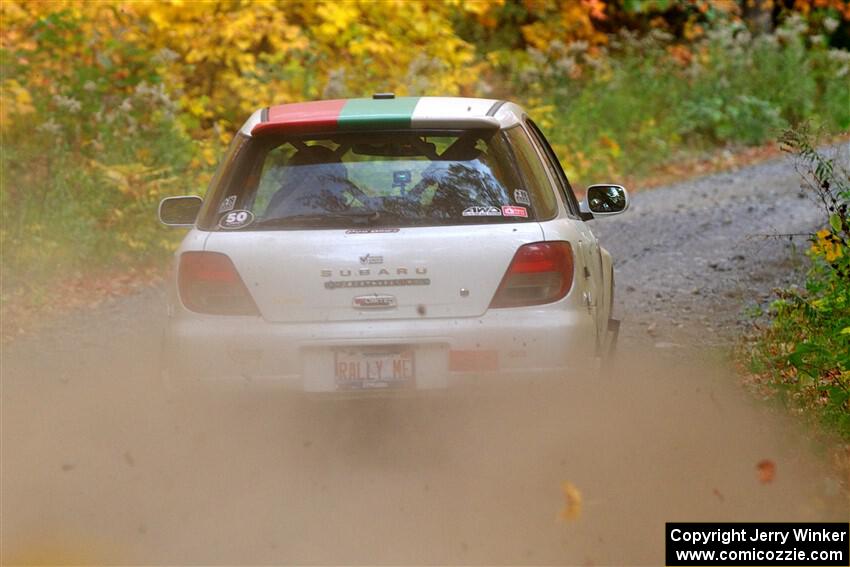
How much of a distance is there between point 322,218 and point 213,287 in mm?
515

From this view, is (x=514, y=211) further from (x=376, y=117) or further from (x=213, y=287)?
(x=213, y=287)

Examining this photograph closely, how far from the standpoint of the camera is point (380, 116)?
5.65 metres

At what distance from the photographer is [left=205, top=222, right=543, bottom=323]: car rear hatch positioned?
5383 millimetres

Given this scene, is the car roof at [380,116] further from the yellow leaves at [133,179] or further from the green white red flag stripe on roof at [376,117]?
the yellow leaves at [133,179]

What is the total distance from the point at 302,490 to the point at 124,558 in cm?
93

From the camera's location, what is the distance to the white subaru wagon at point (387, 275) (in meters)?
5.38

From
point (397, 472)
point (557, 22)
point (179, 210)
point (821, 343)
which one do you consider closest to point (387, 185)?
point (397, 472)

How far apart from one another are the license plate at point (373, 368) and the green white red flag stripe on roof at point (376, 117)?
0.95 metres

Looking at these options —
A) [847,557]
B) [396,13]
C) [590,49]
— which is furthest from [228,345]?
[590,49]

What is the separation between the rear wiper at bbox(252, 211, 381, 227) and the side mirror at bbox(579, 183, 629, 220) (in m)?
1.69

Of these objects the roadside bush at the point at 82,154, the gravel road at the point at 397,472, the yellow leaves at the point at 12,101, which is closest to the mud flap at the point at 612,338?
the gravel road at the point at 397,472

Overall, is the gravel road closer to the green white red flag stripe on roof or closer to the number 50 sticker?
the number 50 sticker

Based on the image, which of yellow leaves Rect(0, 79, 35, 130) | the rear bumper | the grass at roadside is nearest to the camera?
the rear bumper

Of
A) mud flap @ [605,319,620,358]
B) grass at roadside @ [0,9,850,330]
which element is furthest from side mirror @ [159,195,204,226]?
grass at roadside @ [0,9,850,330]
